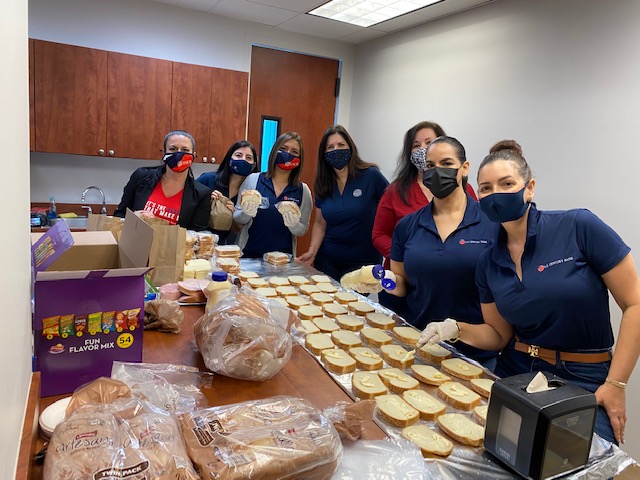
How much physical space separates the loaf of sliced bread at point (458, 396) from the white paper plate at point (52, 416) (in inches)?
38.1

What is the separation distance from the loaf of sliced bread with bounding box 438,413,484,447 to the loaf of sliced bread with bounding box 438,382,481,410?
0.06 metres

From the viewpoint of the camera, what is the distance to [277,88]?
16.6 ft

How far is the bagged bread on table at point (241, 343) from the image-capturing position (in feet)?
4.05

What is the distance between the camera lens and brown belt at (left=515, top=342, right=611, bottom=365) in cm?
160

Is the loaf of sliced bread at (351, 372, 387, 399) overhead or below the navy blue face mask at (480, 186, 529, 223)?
below

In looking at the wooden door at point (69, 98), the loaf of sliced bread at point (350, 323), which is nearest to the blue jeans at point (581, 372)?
the loaf of sliced bread at point (350, 323)

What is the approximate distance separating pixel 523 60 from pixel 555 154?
0.80 meters

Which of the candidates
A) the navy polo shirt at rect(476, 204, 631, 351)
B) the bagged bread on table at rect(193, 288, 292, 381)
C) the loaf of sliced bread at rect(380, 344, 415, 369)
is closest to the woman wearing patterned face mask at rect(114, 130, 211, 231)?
the bagged bread on table at rect(193, 288, 292, 381)

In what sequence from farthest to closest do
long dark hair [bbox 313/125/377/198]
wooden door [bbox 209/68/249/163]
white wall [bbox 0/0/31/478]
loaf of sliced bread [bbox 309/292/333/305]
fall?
wooden door [bbox 209/68/249/163], long dark hair [bbox 313/125/377/198], loaf of sliced bread [bbox 309/292/333/305], white wall [bbox 0/0/31/478]

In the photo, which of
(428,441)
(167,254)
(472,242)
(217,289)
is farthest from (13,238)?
(472,242)

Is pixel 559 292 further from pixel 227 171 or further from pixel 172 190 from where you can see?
pixel 227 171

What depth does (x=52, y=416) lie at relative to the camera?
931 mm

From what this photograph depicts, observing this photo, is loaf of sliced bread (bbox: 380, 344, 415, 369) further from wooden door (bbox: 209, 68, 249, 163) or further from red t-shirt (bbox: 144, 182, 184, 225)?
wooden door (bbox: 209, 68, 249, 163)

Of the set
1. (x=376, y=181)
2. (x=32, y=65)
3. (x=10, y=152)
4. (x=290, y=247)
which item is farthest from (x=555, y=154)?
(x=32, y=65)
